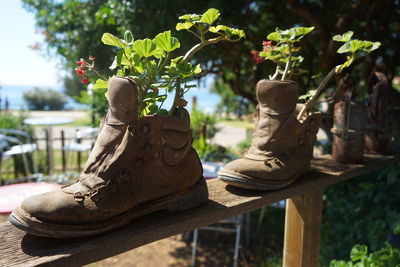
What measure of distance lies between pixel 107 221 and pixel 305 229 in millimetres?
1071

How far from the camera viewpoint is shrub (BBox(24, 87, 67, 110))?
96.9 feet

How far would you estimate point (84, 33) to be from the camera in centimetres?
326

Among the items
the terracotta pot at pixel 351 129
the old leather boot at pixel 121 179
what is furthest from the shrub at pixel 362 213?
the old leather boot at pixel 121 179

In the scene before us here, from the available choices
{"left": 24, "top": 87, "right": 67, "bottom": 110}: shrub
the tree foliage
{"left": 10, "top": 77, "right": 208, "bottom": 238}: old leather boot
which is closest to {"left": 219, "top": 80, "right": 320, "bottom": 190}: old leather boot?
{"left": 10, "top": 77, "right": 208, "bottom": 238}: old leather boot

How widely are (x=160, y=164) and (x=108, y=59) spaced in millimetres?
1797

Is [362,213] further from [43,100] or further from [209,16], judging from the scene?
[43,100]

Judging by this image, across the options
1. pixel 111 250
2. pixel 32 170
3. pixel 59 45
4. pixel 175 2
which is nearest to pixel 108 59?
pixel 175 2

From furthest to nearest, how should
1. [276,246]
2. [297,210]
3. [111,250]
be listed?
1. [276,246]
2. [297,210]
3. [111,250]

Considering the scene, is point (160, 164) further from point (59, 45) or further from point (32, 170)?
point (32, 170)

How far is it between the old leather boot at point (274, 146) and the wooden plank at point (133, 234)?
0.05 metres

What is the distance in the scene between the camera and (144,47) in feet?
3.25

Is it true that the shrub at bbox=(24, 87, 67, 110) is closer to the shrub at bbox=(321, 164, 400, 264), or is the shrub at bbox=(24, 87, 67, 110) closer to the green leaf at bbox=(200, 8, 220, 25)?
the shrub at bbox=(321, 164, 400, 264)

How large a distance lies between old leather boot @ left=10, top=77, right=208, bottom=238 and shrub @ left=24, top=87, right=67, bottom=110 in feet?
103

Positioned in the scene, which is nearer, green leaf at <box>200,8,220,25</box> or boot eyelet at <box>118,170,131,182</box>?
boot eyelet at <box>118,170,131,182</box>
